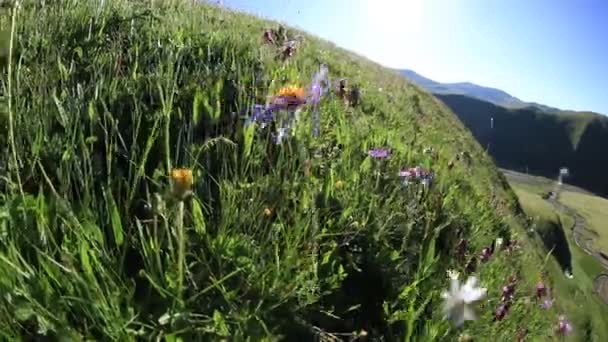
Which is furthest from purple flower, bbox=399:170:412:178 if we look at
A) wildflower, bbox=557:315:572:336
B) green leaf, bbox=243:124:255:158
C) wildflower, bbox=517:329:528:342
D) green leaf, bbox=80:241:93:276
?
green leaf, bbox=80:241:93:276

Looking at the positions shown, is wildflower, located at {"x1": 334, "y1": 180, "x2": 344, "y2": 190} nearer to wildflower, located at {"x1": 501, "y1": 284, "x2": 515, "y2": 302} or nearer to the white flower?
the white flower

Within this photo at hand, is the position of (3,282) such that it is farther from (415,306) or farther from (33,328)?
(415,306)

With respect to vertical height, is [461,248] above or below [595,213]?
above

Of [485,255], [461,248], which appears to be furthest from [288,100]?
[485,255]

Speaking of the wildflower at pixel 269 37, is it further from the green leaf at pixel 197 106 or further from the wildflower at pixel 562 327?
the wildflower at pixel 562 327

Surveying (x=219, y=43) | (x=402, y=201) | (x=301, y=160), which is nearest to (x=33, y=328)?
(x=301, y=160)

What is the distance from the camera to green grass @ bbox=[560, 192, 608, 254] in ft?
346

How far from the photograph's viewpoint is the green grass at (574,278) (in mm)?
16258

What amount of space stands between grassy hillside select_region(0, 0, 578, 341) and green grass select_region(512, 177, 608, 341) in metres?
3.69

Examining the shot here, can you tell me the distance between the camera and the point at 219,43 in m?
4.39

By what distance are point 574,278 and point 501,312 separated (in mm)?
36342

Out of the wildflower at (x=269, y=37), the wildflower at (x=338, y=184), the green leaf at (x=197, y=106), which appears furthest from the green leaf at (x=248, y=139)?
the wildflower at (x=269, y=37)

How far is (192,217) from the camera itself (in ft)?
7.52

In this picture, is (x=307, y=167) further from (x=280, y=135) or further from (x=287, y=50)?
(x=287, y=50)
